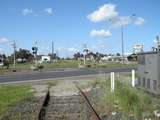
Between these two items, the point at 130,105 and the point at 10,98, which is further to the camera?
the point at 10,98

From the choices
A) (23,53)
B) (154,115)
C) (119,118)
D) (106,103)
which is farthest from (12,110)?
(23,53)

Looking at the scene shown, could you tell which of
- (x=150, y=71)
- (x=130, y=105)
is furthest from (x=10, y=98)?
(x=130, y=105)

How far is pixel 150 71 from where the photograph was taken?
18.0 meters

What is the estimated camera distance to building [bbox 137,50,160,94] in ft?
54.5

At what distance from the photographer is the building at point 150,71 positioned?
16.6 meters

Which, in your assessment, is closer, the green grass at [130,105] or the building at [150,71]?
the green grass at [130,105]

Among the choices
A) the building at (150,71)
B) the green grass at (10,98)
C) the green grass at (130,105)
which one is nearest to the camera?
the green grass at (130,105)

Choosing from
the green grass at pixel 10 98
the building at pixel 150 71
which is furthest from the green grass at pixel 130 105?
the green grass at pixel 10 98

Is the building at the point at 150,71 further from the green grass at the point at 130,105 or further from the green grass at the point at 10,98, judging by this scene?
the green grass at the point at 10,98

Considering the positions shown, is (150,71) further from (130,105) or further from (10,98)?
(10,98)

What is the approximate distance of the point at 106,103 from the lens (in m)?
16.7

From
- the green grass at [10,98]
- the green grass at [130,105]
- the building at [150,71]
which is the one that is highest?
the building at [150,71]

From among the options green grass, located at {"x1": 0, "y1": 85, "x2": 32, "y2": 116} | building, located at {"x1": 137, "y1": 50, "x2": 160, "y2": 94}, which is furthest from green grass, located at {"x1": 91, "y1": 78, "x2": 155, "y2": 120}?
green grass, located at {"x1": 0, "y1": 85, "x2": 32, "y2": 116}

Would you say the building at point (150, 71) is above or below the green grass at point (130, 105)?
above
